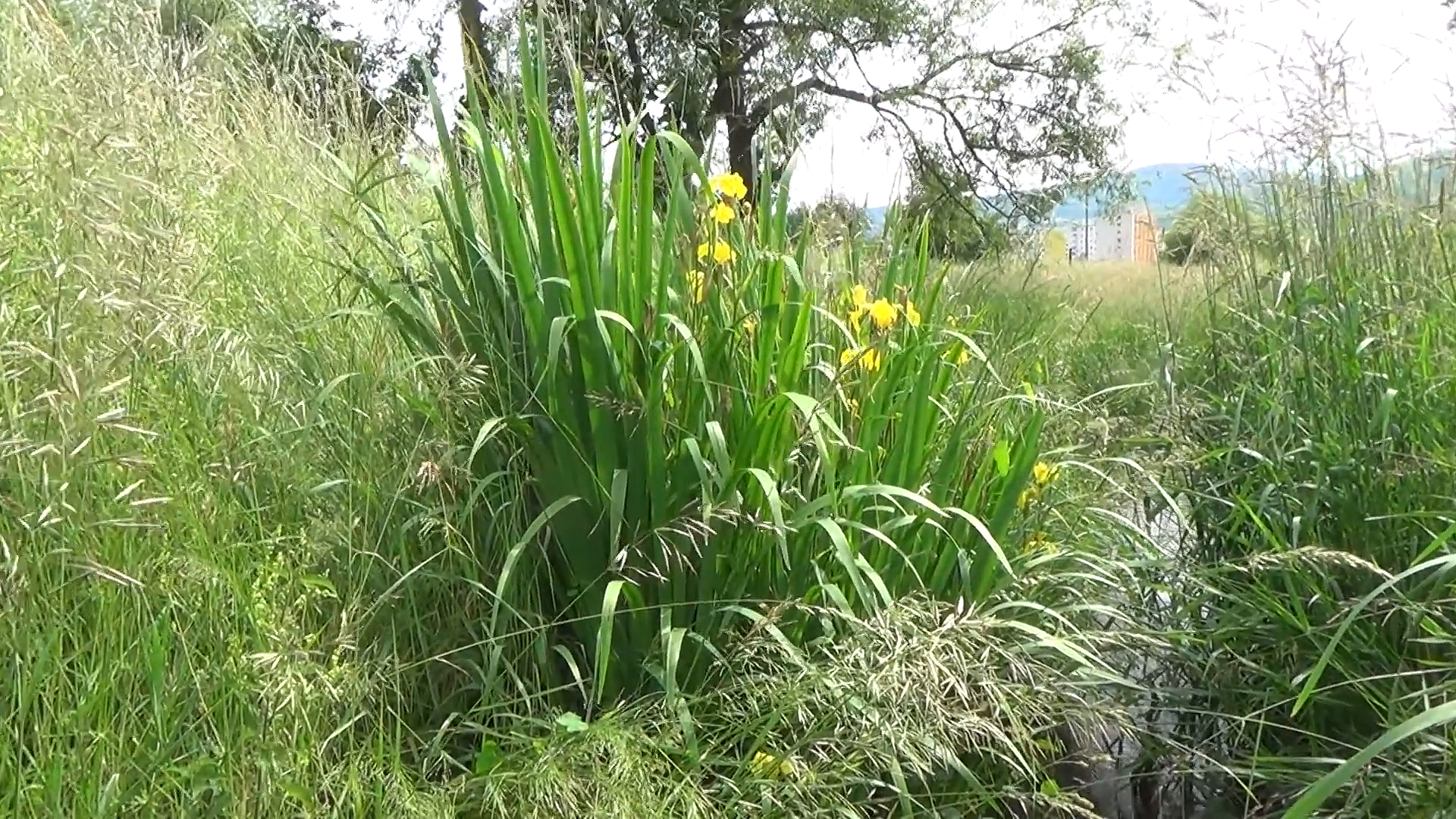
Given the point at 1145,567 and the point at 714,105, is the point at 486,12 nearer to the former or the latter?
the point at 714,105

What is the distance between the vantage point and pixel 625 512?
5.66 ft

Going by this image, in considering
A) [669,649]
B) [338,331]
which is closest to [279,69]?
[338,331]

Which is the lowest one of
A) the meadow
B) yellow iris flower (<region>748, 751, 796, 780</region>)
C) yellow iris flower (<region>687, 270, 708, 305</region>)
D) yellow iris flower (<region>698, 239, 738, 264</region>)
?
yellow iris flower (<region>748, 751, 796, 780</region>)

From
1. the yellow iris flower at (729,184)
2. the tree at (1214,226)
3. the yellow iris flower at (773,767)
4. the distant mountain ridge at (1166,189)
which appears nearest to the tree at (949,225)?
the distant mountain ridge at (1166,189)

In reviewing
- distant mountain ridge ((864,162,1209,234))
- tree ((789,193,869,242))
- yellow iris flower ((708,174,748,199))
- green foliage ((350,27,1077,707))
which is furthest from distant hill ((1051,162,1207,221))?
yellow iris flower ((708,174,748,199))

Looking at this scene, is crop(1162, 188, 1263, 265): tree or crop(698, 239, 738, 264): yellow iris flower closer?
crop(698, 239, 738, 264): yellow iris flower

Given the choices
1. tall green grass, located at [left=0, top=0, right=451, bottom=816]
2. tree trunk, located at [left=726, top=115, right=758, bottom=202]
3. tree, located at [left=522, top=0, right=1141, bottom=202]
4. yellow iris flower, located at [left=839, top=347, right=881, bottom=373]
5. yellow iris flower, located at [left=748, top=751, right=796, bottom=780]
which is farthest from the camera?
tree, located at [left=522, top=0, right=1141, bottom=202]

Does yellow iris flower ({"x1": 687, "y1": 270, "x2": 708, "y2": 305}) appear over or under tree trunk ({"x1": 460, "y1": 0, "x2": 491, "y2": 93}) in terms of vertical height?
under

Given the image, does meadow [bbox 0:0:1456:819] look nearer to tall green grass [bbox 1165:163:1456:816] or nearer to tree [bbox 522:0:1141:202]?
tall green grass [bbox 1165:163:1456:816]

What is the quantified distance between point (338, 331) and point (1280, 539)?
5.69ft

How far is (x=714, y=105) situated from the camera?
4.51 metres

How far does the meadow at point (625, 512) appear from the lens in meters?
1.30

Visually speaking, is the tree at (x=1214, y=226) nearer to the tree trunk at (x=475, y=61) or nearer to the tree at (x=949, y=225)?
the tree at (x=949, y=225)

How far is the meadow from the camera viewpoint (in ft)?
4.26
